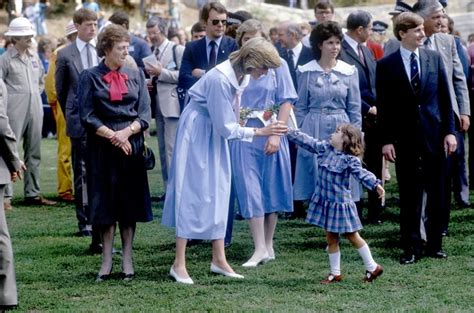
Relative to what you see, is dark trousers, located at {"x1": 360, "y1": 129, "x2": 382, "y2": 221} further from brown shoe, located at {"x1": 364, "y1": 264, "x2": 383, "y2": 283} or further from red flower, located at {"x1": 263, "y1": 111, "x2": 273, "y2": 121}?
brown shoe, located at {"x1": 364, "y1": 264, "x2": 383, "y2": 283}

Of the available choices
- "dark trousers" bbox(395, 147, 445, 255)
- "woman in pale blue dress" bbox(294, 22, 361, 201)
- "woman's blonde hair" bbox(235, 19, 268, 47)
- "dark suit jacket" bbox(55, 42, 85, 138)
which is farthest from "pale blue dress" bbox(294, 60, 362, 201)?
"dark suit jacket" bbox(55, 42, 85, 138)

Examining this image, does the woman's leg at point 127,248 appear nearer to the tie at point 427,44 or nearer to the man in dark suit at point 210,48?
the man in dark suit at point 210,48

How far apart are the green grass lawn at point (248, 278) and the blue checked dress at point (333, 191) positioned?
0.47 m

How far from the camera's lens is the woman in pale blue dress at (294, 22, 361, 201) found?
1062 cm

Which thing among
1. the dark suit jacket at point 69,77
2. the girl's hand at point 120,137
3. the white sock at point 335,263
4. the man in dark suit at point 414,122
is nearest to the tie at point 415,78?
the man in dark suit at point 414,122

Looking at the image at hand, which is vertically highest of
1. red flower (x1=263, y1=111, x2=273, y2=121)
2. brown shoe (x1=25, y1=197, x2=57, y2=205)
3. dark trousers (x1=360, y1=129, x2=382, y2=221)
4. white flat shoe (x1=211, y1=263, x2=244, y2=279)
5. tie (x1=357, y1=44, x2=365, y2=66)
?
tie (x1=357, y1=44, x2=365, y2=66)

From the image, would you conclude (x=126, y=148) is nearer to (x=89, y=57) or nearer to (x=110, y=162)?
(x=110, y=162)

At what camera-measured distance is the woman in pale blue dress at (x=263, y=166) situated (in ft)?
33.4

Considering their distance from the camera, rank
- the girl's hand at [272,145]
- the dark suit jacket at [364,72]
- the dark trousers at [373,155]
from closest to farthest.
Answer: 1. the girl's hand at [272,145]
2. the dark suit jacket at [364,72]
3. the dark trousers at [373,155]

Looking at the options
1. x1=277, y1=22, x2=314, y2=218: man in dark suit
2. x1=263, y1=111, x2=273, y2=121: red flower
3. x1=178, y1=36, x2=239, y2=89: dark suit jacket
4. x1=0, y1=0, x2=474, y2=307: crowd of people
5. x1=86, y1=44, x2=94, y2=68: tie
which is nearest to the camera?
Answer: x1=0, y1=0, x2=474, y2=307: crowd of people

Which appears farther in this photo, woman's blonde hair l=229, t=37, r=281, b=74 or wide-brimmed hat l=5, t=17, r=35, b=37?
wide-brimmed hat l=5, t=17, r=35, b=37

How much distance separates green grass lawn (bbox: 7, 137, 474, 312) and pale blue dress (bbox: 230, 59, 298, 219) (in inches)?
21.1

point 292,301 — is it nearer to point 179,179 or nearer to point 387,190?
point 179,179

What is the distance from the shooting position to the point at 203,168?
9.34 metres
